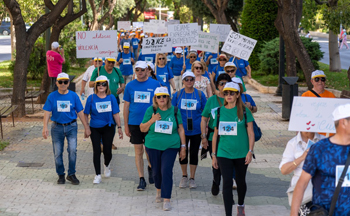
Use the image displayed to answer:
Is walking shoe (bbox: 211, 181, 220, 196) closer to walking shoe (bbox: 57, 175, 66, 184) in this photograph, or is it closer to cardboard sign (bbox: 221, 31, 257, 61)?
walking shoe (bbox: 57, 175, 66, 184)

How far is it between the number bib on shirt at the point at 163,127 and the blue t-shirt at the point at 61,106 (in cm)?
189

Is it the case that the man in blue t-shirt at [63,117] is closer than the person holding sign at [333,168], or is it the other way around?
the person holding sign at [333,168]

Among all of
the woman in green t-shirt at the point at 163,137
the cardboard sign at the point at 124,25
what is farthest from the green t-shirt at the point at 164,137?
the cardboard sign at the point at 124,25

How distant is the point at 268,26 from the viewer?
27594mm

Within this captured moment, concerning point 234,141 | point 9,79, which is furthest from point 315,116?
point 9,79

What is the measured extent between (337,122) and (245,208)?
12.1ft

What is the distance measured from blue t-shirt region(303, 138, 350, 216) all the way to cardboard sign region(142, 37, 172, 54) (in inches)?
324

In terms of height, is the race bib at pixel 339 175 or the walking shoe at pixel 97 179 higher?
the race bib at pixel 339 175

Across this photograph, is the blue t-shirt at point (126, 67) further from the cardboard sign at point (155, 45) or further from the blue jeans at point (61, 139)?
the blue jeans at point (61, 139)

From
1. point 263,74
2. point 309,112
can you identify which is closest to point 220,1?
point 263,74

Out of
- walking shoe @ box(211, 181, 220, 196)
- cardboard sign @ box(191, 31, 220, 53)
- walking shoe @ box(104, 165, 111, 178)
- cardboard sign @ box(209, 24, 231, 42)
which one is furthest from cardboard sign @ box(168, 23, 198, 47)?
walking shoe @ box(211, 181, 220, 196)

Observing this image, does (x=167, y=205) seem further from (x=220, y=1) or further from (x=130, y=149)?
(x=220, y=1)

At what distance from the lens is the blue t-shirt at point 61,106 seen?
346 inches

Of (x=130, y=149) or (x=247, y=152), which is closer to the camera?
(x=247, y=152)
